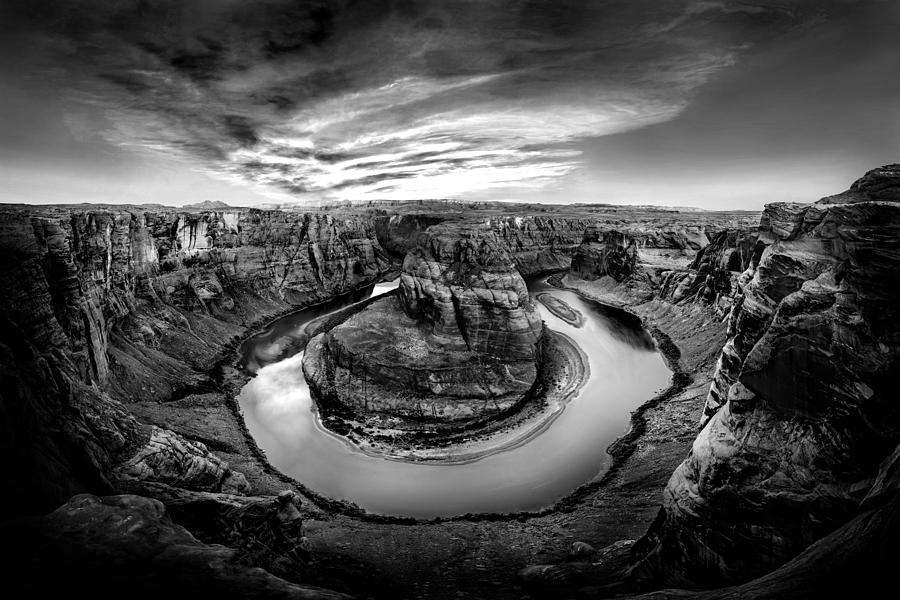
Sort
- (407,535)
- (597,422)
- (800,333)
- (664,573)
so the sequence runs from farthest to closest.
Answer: (597,422), (407,535), (664,573), (800,333)

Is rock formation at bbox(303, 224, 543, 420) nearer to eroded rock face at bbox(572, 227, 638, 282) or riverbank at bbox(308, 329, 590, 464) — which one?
riverbank at bbox(308, 329, 590, 464)

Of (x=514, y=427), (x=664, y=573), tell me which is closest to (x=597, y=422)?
(x=514, y=427)

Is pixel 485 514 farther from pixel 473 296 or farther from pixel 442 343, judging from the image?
pixel 473 296

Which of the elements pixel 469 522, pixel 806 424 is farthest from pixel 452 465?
pixel 806 424

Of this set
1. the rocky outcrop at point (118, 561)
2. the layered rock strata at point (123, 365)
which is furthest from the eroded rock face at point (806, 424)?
the layered rock strata at point (123, 365)

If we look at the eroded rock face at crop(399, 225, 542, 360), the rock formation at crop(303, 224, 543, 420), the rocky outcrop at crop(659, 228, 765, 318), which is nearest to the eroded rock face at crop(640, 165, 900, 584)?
the rock formation at crop(303, 224, 543, 420)

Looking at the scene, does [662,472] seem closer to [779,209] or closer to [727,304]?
[779,209]
